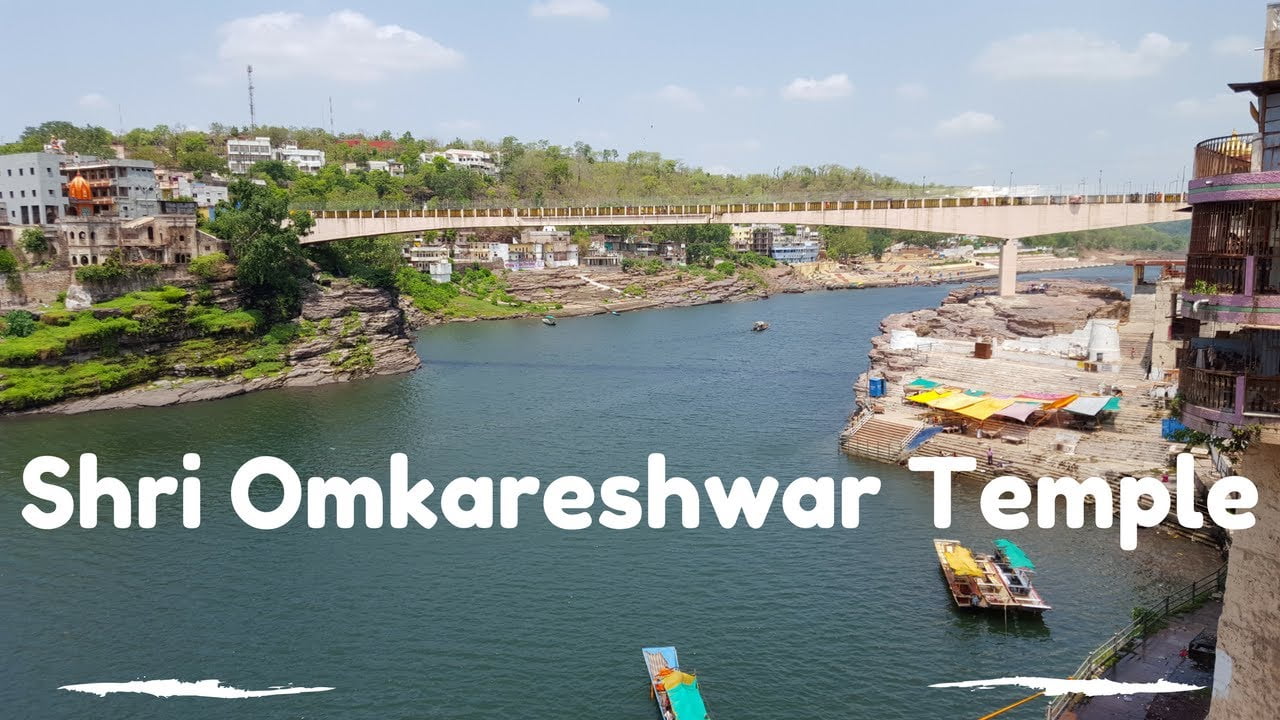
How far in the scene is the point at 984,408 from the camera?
33562mm

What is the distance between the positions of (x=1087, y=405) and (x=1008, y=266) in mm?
20272

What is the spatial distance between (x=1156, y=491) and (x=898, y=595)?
34.3 ft

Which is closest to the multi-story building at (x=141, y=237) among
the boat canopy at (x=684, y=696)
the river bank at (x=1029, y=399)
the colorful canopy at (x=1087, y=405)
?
the river bank at (x=1029, y=399)

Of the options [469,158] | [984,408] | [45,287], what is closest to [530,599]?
[984,408]

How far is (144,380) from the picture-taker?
4494 cm

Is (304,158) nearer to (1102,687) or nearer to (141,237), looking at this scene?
(141,237)

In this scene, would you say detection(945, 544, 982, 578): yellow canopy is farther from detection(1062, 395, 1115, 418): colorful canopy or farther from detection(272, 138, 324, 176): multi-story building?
detection(272, 138, 324, 176): multi-story building

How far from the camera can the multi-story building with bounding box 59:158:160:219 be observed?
2061 inches

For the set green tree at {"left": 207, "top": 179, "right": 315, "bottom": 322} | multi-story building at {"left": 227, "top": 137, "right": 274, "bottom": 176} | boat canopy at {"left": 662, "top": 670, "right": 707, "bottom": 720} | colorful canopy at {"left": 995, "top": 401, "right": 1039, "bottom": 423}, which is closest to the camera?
boat canopy at {"left": 662, "top": 670, "right": 707, "bottom": 720}

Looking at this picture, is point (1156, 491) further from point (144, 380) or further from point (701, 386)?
point (144, 380)

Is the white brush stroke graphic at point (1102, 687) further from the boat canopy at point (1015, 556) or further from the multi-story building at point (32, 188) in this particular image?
the multi-story building at point (32, 188)

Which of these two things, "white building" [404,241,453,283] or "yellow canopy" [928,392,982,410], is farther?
"white building" [404,241,453,283]

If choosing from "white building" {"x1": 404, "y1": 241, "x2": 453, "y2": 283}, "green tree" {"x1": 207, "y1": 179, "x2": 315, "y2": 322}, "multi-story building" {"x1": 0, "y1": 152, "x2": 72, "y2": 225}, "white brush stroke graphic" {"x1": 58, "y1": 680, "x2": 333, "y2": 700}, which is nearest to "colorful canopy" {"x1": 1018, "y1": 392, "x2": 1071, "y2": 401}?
"white brush stroke graphic" {"x1": 58, "y1": 680, "x2": 333, "y2": 700}

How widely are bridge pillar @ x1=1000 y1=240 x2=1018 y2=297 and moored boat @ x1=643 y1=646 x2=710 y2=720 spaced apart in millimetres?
36736
